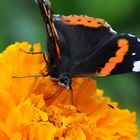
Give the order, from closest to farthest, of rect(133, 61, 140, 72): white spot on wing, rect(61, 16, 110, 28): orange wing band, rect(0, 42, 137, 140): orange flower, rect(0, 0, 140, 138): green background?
1. rect(0, 42, 137, 140): orange flower
2. rect(133, 61, 140, 72): white spot on wing
3. rect(61, 16, 110, 28): orange wing band
4. rect(0, 0, 140, 138): green background

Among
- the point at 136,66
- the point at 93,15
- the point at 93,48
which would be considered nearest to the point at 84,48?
the point at 93,48

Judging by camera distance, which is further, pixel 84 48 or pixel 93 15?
pixel 93 15

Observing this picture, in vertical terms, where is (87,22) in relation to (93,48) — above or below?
above

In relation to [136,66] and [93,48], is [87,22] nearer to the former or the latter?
[93,48]

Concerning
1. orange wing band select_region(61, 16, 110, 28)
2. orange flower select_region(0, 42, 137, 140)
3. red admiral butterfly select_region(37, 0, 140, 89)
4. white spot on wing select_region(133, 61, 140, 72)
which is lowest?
orange flower select_region(0, 42, 137, 140)

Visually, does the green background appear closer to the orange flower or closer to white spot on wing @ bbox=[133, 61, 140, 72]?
the orange flower

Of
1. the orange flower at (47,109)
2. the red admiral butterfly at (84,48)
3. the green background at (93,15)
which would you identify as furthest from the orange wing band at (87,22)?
the green background at (93,15)

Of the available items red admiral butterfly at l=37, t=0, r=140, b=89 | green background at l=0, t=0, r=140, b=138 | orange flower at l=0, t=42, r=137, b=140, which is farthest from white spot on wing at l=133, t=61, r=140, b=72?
green background at l=0, t=0, r=140, b=138

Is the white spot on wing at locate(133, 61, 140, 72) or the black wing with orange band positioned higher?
the black wing with orange band
